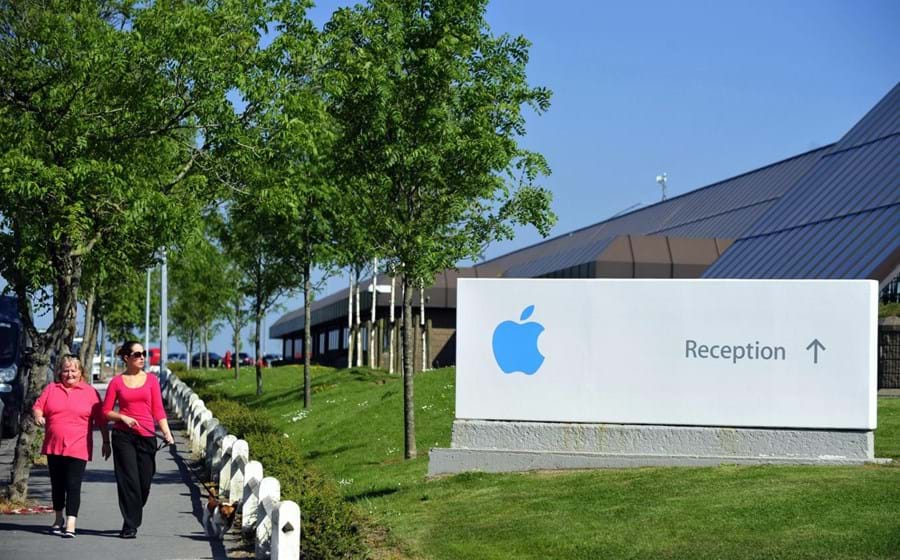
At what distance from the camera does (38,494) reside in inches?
711

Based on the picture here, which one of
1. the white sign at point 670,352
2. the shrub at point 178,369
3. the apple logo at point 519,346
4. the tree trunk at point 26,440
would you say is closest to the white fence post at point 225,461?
the tree trunk at point 26,440

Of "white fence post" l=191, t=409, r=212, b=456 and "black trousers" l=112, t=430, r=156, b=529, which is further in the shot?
"white fence post" l=191, t=409, r=212, b=456

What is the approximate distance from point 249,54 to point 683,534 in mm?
9624

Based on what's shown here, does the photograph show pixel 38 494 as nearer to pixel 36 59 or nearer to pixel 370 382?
pixel 36 59

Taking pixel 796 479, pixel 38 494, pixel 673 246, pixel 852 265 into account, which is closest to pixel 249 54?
pixel 38 494

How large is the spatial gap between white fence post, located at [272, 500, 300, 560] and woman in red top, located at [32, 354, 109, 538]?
11.2ft

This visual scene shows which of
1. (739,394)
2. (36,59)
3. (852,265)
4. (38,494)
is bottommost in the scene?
(38,494)

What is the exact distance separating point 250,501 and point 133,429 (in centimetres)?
143

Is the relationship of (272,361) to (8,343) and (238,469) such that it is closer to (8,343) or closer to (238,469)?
(8,343)

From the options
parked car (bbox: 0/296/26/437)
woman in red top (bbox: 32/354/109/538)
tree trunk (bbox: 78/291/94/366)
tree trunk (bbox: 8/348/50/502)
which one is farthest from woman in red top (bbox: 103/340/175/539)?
tree trunk (bbox: 78/291/94/366)

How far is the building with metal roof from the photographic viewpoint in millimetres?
33750

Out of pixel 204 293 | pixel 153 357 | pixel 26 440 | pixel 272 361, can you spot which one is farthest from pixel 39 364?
pixel 272 361

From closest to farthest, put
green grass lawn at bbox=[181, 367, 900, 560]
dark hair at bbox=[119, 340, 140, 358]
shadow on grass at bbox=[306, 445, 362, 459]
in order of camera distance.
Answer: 1. green grass lawn at bbox=[181, 367, 900, 560]
2. dark hair at bbox=[119, 340, 140, 358]
3. shadow on grass at bbox=[306, 445, 362, 459]

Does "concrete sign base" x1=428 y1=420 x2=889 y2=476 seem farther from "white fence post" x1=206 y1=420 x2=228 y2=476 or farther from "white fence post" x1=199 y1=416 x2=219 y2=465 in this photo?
"white fence post" x1=199 y1=416 x2=219 y2=465
